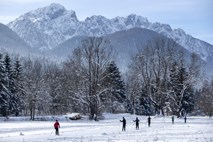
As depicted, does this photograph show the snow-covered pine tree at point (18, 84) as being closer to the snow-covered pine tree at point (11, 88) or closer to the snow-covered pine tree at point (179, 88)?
the snow-covered pine tree at point (11, 88)

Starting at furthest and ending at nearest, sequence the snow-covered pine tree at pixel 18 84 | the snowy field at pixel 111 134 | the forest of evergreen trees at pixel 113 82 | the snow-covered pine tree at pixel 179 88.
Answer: the snow-covered pine tree at pixel 18 84
the snow-covered pine tree at pixel 179 88
the forest of evergreen trees at pixel 113 82
the snowy field at pixel 111 134

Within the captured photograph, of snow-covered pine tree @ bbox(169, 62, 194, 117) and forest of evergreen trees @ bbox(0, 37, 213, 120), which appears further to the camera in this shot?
snow-covered pine tree @ bbox(169, 62, 194, 117)

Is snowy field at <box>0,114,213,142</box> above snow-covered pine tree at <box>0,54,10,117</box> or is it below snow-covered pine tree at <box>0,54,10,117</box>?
below

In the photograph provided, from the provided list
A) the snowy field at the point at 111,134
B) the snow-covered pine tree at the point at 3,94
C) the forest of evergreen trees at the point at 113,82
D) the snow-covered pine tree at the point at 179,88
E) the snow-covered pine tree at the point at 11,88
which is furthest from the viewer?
the snow-covered pine tree at the point at 11,88

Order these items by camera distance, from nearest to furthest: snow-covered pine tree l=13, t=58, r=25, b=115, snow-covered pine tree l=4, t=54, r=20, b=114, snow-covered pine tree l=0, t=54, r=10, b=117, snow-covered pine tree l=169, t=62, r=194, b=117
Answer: snow-covered pine tree l=0, t=54, r=10, b=117
snow-covered pine tree l=169, t=62, r=194, b=117
snow-covered pine tree l=4, t=54, r=20, b=114
snow-covered pine tree l=13, t=58, r=25, b=115

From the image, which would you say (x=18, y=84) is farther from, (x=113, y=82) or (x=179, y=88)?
(x=179, y=88)

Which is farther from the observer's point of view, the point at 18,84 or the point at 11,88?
the point at 18,84

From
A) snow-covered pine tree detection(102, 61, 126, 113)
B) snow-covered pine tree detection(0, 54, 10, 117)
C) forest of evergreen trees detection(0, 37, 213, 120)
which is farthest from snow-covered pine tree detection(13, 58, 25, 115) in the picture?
snow-covered pine tree detection(102, 61, 126, 113)

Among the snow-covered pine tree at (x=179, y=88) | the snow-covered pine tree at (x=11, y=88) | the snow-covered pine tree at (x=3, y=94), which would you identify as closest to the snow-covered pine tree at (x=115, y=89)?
the snow-covered pine tree at (x=179, y=88)

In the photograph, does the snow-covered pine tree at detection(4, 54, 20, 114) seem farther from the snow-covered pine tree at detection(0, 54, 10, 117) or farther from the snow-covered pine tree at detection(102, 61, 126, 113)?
the snow-covered pine tree at detection(102, 61, 126, 113)

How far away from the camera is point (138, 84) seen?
85.6m

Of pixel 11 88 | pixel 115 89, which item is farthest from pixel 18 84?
pixel 115 89

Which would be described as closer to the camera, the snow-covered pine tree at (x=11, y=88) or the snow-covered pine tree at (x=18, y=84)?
the snow-covered pine tree at (x=11, y=88)

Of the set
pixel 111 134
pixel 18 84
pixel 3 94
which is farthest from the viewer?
pixel 18 84
